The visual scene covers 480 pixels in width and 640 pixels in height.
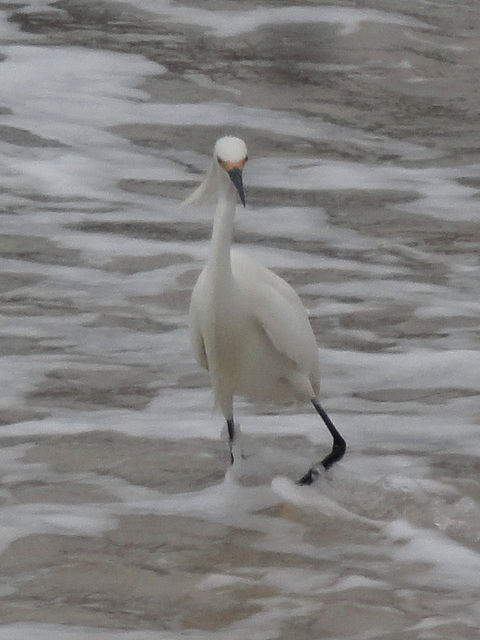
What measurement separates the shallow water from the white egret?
28cm

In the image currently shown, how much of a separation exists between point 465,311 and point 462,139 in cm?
293

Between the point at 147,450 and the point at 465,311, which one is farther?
the point at 465,311

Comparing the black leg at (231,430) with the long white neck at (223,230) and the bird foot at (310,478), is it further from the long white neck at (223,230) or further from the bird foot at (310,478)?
the long white neck at (223,230)

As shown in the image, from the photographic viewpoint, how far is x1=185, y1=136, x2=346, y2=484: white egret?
4707 mm

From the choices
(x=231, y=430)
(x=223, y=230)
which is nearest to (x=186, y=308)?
(x=231, y=430)

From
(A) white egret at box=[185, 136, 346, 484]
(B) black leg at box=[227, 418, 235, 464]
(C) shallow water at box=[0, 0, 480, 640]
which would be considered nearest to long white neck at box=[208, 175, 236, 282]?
(A) white egret at box=[185, 136, 346, 484]

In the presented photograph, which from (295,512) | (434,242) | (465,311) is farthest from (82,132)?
(295,512)

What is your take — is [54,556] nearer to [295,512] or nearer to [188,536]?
[188,536]

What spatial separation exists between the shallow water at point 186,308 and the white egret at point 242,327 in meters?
0.28

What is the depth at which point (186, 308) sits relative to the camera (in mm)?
6867

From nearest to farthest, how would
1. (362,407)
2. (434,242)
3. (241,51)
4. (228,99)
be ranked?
(362,407) → (434,242) → (228,99) → (241,51)

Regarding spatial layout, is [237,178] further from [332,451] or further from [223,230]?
[332,451]

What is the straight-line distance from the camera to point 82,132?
9.53 meters

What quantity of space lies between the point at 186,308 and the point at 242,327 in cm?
195
